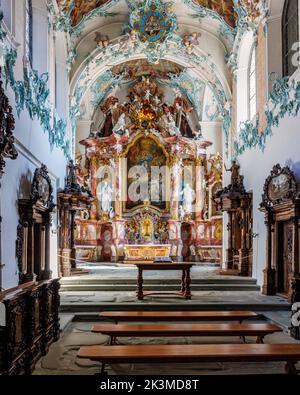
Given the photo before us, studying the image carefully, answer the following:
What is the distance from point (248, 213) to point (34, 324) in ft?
29.7

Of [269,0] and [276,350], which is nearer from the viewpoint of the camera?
[276,350]

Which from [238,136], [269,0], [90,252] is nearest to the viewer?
[269,0]

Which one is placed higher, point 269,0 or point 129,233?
point 269,0

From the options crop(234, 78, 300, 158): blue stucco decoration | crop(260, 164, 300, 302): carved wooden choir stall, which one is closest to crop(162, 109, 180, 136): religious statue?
crop(234, 78, 300, 158): blue stucco decoration

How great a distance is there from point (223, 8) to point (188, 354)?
12537 mm

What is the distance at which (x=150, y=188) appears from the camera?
20.4 m

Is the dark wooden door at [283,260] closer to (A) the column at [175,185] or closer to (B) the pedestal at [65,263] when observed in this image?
(B) the pedestal at [65,263]

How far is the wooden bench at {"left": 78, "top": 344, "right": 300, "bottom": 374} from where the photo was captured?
454 cm

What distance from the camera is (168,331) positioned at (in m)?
5.75

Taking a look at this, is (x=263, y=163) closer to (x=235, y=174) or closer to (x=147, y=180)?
(x=235, y=174)

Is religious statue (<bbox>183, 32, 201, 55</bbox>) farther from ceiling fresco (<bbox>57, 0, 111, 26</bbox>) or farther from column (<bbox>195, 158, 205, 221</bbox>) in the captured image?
column (<bbox>195, 158, 205, 221</bbox>)

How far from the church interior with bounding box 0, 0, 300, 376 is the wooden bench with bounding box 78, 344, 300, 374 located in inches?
0.8

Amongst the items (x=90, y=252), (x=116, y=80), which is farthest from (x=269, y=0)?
(x=90, y=252)
